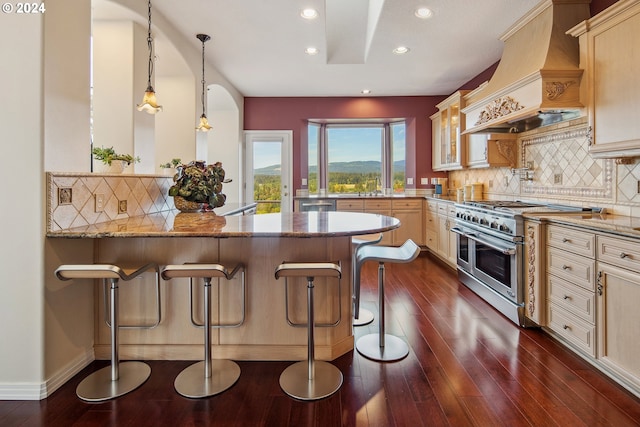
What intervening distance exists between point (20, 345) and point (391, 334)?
225cm

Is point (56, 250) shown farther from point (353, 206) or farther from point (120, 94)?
point (353, 206)

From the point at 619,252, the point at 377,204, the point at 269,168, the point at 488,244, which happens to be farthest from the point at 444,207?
the point at 269,168

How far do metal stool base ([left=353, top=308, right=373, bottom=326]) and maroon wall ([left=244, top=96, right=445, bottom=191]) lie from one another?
348cm

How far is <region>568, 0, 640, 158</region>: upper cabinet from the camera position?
2.03 m

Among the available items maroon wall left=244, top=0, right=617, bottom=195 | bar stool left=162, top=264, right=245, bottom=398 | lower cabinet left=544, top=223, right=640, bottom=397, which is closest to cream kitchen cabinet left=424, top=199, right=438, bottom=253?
maroon wall left=244, top=0, right=617, bottom=195

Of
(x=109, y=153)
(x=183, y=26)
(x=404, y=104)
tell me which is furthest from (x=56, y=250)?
(x=404, y=104)

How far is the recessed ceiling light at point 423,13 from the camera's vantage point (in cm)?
300

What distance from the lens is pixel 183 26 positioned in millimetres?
3344

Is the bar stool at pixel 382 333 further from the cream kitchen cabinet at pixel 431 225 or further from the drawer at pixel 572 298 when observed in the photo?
the cream kitchen cabinet at pixel 431 225

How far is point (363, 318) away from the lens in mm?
2830

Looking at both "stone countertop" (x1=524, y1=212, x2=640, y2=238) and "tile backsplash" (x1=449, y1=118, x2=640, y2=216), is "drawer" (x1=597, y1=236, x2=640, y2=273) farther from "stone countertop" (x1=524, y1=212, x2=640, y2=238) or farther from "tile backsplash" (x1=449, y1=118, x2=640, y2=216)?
"tile backsplash" (x1=449, y1=118, x2=640, y2=216)

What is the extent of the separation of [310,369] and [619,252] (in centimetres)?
181

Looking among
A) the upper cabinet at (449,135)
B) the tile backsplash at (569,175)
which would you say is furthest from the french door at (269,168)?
the tile backsplash at (569,175)

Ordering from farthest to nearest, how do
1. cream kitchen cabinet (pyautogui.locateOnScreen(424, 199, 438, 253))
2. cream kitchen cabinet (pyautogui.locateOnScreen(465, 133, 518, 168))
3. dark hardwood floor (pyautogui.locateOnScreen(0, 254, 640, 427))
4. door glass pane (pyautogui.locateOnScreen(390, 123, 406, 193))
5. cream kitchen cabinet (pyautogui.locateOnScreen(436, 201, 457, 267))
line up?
door glass pane (pyautogui.locateOnScreen(390, 123, 406, 193)), cream kitchen cabinet (pyautogui.locateOnScreen(424, 199, 438, 253)), cream kitchen cabinet (pyautogui.locateOnScreen(436, 201, 457, 267)), cream kitchen cabinet (pyautogui.locateOnScreen(465, 133, 518, 168)), dark hardwood floor (pyautogui.locateOnScreen(0, 254, 640, 427))
